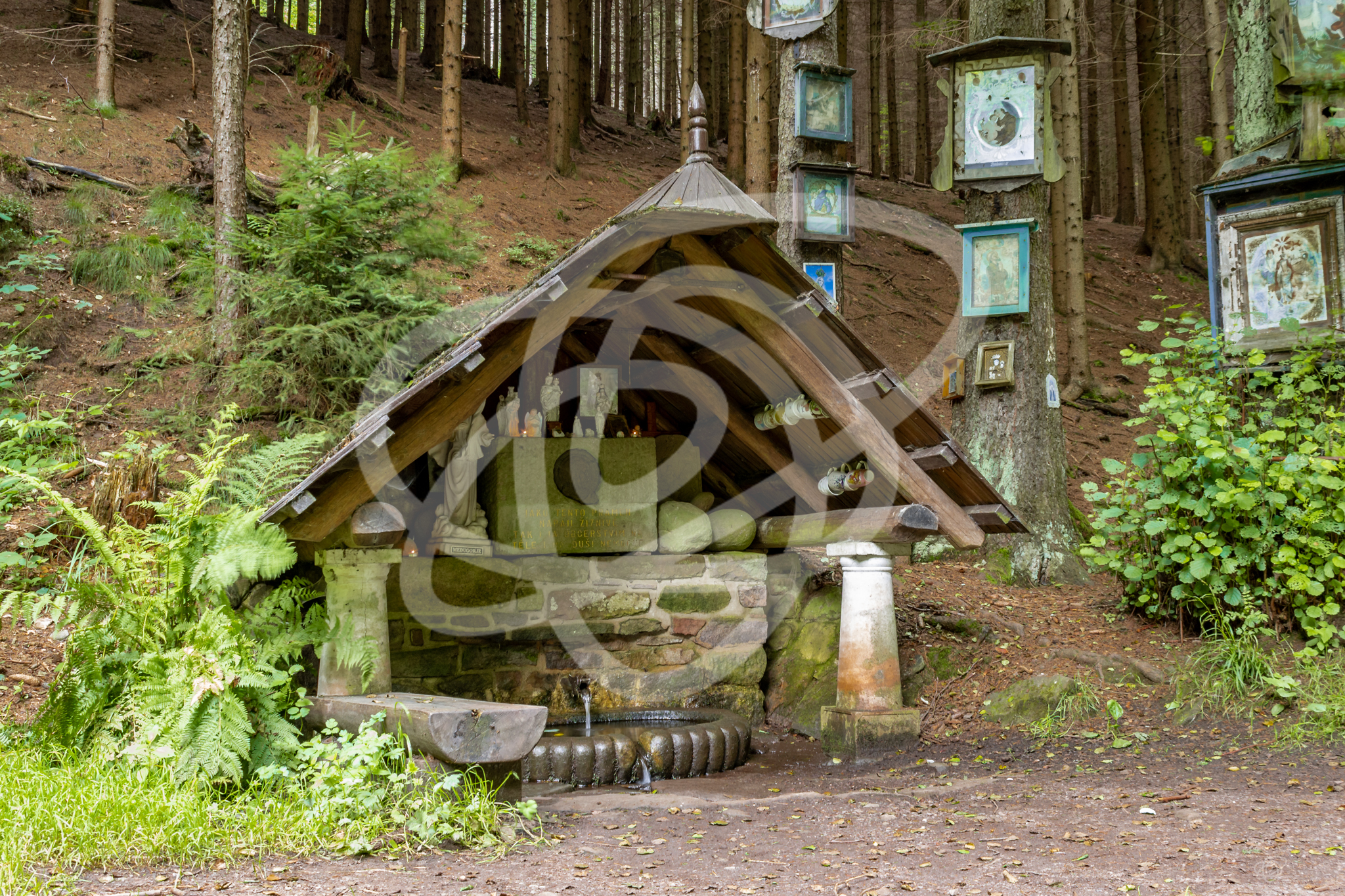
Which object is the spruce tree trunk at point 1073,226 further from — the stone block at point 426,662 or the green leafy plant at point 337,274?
the stone block at point 426,662

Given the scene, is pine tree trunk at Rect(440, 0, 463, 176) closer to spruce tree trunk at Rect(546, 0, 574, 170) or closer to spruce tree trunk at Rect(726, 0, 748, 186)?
spruce tree trunk at Rect(546, 0, 574, 170)

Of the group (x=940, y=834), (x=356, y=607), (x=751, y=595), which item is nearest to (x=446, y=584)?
(x=356, y=607)

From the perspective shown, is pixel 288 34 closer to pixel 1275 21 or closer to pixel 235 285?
pixel 235 285

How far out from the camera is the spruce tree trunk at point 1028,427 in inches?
A: 267

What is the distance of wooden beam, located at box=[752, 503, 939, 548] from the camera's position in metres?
4.98

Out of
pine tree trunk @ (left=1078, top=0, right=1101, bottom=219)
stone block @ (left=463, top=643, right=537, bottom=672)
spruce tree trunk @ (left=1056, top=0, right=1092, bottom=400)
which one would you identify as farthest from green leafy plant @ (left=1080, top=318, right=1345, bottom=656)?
pine tree trunk @ (left=1078, top=0, right=1101, bottom=219)

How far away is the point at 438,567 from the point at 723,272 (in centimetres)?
231

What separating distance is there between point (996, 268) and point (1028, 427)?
1.14m

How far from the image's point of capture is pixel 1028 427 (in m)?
6.80

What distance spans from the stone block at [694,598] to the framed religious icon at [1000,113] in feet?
10.5

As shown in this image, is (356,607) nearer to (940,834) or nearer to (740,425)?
(740,425)

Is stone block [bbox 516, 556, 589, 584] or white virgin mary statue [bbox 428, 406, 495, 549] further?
stone block [bbox 516, 556, 589, 584]

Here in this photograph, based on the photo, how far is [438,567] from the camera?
18.0 ft

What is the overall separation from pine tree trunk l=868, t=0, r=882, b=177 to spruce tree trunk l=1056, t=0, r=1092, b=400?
26.7 feet
